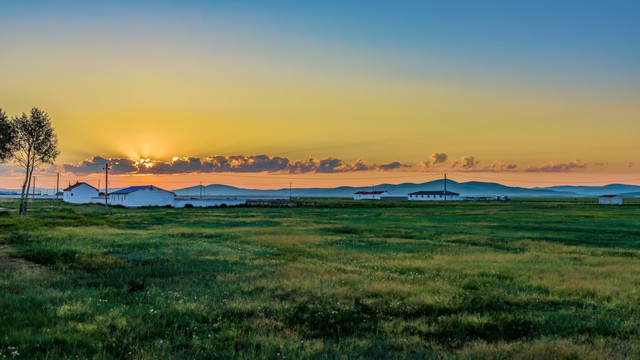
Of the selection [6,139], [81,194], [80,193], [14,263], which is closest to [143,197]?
[81,194]

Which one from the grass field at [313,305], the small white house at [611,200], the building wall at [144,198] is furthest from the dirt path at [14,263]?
the small white house at [611,200]

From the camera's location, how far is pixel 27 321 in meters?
11.1

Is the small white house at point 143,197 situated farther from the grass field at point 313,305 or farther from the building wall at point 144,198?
the grass field at point 313,305

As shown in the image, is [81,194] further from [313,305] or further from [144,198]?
[313,305]

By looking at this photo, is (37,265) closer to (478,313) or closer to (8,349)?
(8,349)

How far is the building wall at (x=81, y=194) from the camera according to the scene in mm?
140750

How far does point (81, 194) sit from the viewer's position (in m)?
142

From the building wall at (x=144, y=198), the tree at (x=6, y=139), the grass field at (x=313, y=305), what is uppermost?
the tree at (x=6, y=139)

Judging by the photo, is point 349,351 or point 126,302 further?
point 126,302

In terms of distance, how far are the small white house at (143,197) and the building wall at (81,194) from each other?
22.1 metres

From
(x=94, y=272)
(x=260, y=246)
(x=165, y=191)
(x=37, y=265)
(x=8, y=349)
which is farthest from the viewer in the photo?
(x=165, y=191)

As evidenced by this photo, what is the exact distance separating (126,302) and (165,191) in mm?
118053

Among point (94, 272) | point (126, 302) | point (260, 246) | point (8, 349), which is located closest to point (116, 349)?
point (8, 349)

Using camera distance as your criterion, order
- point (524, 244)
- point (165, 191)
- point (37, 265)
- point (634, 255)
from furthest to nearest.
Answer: point (165, 191) < point (524, 244) < point (634, 255) < point (37, 265)
